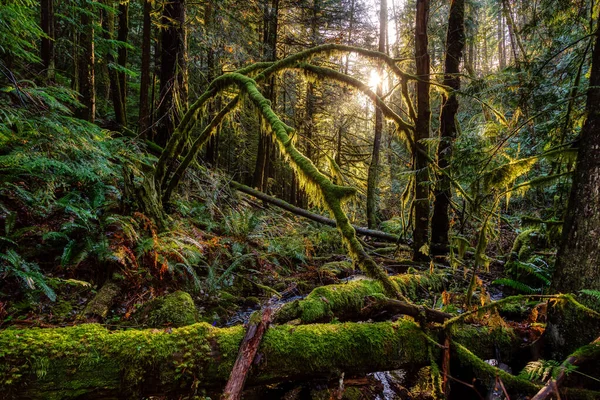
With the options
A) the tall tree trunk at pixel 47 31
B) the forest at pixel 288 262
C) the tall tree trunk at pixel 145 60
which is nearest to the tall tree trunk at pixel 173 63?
the forest at pixel 288 262

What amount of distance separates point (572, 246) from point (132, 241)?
581cm

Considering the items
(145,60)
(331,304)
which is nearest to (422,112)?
(331,304)

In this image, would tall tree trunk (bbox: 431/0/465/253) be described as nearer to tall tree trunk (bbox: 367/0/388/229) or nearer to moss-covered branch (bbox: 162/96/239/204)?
moss-covered branch (bbox: 162/96/239/204)

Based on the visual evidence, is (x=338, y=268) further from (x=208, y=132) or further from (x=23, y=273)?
(x=23, y=273)

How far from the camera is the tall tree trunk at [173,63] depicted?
25.4 ft

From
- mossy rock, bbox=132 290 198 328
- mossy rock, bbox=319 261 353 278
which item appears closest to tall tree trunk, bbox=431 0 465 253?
mossy rock, bbox=319 261 353 278

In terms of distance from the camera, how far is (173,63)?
8266mm

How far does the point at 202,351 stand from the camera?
2533 millimetres

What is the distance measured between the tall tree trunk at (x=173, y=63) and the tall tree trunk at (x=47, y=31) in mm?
2481

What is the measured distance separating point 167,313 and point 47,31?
796 centimetres

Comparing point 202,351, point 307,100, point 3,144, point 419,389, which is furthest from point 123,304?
point 307,100

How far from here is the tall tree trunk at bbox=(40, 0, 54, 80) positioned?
24.6 ft

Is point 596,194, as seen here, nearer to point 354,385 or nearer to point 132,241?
point 354,385

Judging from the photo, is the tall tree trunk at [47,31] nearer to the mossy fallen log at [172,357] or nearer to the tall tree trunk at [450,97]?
the mossy fallen log at [172,357]
